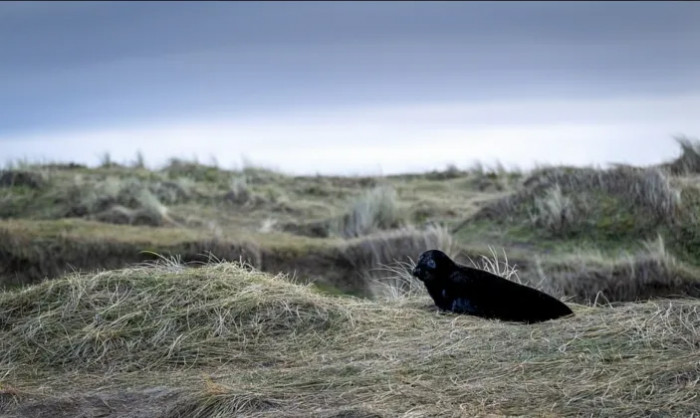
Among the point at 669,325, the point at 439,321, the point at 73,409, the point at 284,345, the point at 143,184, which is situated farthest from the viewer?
the point at 143,184

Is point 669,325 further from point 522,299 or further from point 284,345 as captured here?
point 284,345

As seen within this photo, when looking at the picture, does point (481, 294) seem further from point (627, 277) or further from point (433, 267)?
point (627, 277)

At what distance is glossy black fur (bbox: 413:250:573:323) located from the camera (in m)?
7.01

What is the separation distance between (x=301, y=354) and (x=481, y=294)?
170 cm

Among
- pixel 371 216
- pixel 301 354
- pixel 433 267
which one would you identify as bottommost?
pixel 301 354

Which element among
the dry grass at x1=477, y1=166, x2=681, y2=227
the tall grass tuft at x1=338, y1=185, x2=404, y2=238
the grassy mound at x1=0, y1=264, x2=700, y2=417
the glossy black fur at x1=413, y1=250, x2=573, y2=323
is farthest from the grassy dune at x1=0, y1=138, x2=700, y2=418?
the tall grass tuft at x1=338, y1=185, x2=404, y2=238

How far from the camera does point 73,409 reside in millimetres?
5414

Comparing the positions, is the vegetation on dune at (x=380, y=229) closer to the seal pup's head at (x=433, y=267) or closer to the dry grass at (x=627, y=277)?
the dry grass at (x=627, y=277)

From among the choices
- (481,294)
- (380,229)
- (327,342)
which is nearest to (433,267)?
(481,294)

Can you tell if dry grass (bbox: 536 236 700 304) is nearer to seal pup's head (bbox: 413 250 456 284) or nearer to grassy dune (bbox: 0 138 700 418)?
grassy dune (bbox: 0 138 700 418)

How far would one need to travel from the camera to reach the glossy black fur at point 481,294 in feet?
23.0

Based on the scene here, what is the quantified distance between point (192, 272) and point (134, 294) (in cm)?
50

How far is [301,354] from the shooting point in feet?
20.5

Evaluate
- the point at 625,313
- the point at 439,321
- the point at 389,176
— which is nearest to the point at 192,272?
the point at 439,321
